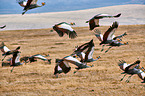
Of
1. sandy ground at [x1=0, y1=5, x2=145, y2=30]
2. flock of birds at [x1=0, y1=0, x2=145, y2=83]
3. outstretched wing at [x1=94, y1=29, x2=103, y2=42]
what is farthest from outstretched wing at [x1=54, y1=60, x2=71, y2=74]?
sandy ground at [x1=0, y1=5, x2=145, y2=30]

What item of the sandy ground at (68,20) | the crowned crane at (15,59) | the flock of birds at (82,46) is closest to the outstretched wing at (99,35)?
the flock of birds at (82,46)

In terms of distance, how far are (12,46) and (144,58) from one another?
12.0 feet

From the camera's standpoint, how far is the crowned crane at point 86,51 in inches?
37.3

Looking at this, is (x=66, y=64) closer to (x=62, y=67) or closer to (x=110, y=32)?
(x=62, y=67)

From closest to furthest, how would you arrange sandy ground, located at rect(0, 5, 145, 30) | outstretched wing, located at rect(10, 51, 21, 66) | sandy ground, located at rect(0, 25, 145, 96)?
outstretched wing, located at rect(10, 51, 21, 66)
sandy ground, located at rect(0, 25, 145, 96)
sandy ground, located at rect(0, 5, 145, 30)

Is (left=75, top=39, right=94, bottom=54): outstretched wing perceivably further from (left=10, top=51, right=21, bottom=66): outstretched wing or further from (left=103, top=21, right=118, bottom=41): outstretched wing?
(left=10, top=51, right=21, bottom=66): outstretched wing

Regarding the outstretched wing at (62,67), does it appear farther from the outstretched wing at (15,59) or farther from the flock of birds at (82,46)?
the outstretched wing at (15,59)

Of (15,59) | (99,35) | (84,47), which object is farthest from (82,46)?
(15,59)

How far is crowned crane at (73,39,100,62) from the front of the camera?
0.95m

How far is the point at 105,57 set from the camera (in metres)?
3.92

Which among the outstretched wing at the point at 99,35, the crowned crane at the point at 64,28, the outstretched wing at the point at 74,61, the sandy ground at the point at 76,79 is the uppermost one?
the crowned crane at the point at 64,28

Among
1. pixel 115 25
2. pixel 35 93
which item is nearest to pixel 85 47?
pixel 115 25

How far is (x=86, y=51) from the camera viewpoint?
0.97m

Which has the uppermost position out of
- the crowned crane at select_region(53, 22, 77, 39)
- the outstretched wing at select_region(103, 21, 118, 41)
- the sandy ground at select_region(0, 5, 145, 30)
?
the crowned crane at select_region(53, 22, 77, 39)
